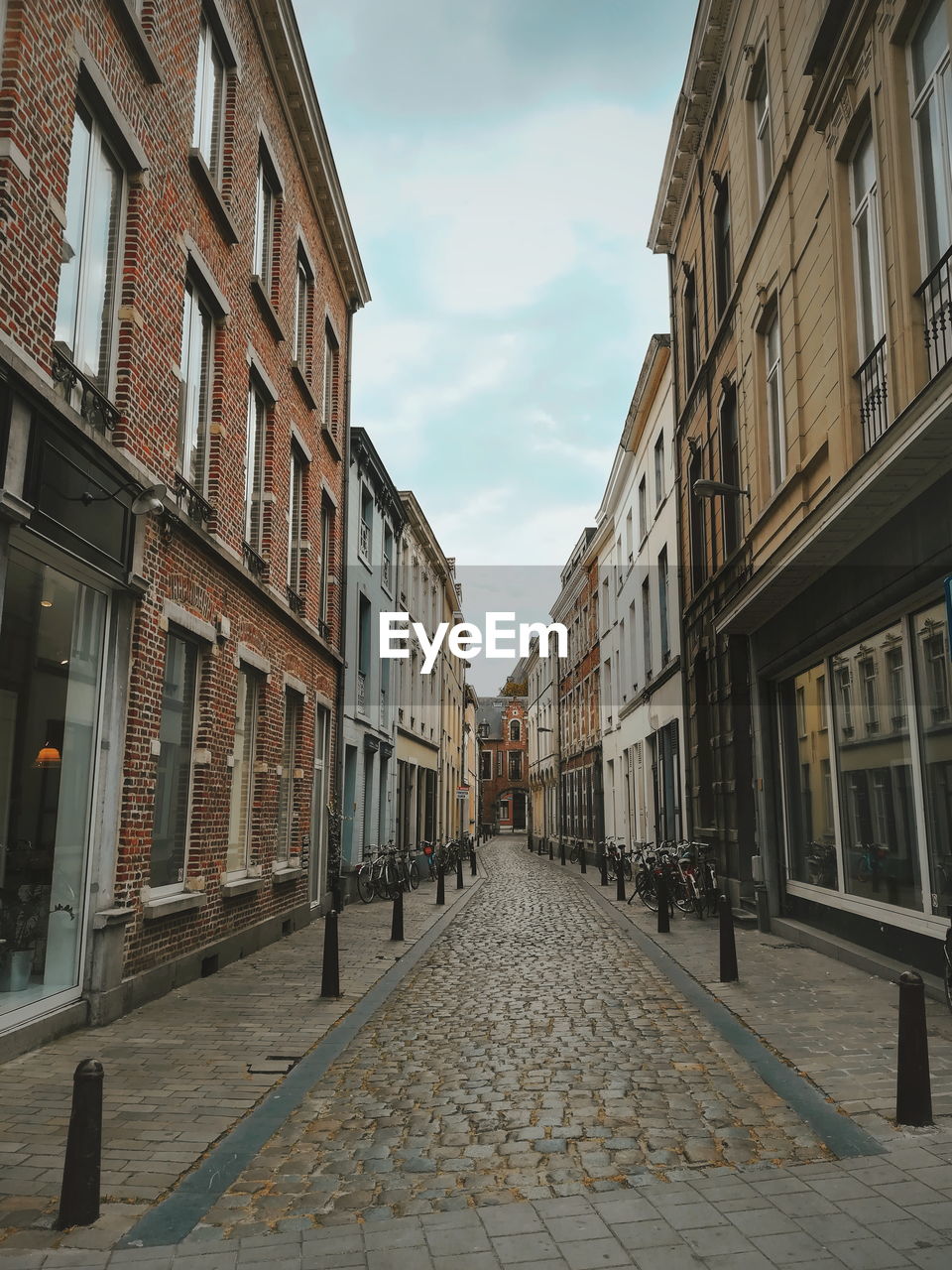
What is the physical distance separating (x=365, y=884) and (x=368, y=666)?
4.91 m

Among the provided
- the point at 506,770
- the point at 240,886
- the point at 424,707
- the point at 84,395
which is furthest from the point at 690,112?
the point at 506,770

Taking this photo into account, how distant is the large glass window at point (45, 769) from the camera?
22.6ft

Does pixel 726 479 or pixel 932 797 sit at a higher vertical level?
pixel 726 479

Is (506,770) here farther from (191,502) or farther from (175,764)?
(175,764)

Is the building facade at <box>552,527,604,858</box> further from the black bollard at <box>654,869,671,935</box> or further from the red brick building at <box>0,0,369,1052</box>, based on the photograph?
the red brick building at <box>0,0,369,1052</box>

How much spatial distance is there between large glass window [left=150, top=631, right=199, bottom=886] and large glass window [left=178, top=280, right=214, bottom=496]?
6.17 ft

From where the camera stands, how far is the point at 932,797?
8.82 m

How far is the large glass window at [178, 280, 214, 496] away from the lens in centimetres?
1066

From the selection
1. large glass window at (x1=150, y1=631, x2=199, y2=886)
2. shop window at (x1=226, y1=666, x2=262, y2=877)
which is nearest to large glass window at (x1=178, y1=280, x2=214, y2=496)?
large glass window at (x1=150, y1=631, x2=199, y2=886)

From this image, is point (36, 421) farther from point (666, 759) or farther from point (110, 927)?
point (666, 759)

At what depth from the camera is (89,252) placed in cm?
826

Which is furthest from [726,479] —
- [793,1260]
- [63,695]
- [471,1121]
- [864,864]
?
[793,1260]

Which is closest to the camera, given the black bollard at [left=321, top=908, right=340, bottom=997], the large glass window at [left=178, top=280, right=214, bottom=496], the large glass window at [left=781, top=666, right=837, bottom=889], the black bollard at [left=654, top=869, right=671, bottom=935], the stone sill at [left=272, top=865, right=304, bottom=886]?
the black bollard at [left=321, top=908, right=340, bottom=997]

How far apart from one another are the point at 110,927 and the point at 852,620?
7.36 m
